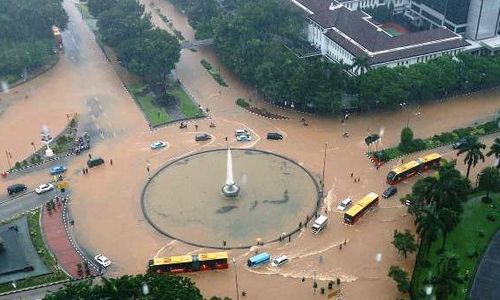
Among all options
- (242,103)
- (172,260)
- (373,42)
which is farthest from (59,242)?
(373,42)

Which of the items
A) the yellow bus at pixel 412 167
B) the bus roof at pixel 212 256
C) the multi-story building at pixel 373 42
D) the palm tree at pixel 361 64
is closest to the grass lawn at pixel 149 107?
the palm tree at pixel 361 64

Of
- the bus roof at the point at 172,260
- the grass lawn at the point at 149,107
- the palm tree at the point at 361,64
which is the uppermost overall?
the palm tree at the point at 361,64

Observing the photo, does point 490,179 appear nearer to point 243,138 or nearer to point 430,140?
point 430,140

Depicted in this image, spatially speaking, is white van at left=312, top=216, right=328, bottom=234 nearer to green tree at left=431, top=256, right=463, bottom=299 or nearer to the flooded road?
the flooded road

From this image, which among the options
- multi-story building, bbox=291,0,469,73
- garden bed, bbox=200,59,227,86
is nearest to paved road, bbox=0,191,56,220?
garden bed, bbox=200,59,227,86

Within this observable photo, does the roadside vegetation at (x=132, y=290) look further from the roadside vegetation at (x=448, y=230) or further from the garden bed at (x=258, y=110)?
the garden bed at (x=258, y=110)

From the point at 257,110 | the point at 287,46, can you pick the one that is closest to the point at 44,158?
the point at 257,110

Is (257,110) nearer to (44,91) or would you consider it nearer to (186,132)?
(186,132)
